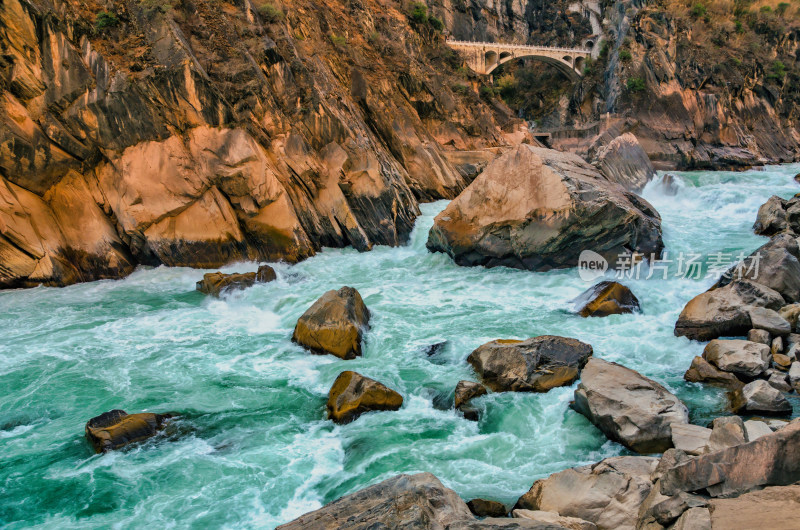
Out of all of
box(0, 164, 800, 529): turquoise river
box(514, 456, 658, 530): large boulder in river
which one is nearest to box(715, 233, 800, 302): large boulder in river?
box(0, 164, 800, 529): turquoise river

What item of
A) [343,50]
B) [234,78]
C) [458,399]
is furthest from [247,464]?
[343,50]

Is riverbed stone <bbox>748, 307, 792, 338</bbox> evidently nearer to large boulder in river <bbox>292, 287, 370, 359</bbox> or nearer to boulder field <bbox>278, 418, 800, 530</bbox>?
boulder field <bbox>278, 418, 800, 530</bbox>

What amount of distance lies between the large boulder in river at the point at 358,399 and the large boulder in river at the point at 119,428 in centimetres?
268

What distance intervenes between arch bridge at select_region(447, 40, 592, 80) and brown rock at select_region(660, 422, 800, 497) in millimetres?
47551

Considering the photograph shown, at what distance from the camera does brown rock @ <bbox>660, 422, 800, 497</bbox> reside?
15.8ft

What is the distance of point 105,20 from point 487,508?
1851 centimetres

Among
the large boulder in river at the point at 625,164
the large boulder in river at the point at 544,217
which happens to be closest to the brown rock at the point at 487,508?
the large boulder in river at the point at 544,217

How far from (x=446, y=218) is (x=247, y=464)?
10.9 metres

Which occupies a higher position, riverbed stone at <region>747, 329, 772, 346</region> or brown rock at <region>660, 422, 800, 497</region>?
brown rock at <region>660, 422, 800, 497</region>

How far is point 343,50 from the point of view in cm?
2675

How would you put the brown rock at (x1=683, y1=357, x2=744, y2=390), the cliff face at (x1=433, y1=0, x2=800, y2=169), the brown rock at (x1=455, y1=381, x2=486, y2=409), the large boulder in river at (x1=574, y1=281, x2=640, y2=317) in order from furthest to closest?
the cliff face at (x1=433, y1=0, x2=800, y2=169), the large boulder in river at (x1=574, y1=281, x2=640, y2=317), the brown rock at (x1=683, y1=357, x2=744, y2=390), the brown rock at (x1=455, y1=381, x2=486, y2=409)

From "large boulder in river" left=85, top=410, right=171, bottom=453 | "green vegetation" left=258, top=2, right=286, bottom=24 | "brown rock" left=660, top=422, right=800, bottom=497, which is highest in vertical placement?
"green vegetation" left=258, top=2, right=286, bottom=24

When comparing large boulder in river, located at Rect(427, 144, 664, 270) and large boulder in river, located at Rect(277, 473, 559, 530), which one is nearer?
large boulder in river, located at Rect(277, 473, 559, 530)

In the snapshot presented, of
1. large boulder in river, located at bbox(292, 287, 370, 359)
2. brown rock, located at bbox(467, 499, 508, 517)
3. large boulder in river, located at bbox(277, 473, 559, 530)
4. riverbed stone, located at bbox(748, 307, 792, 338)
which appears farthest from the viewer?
large boulder in river, located at bbox(292, 287, 370, 359)
